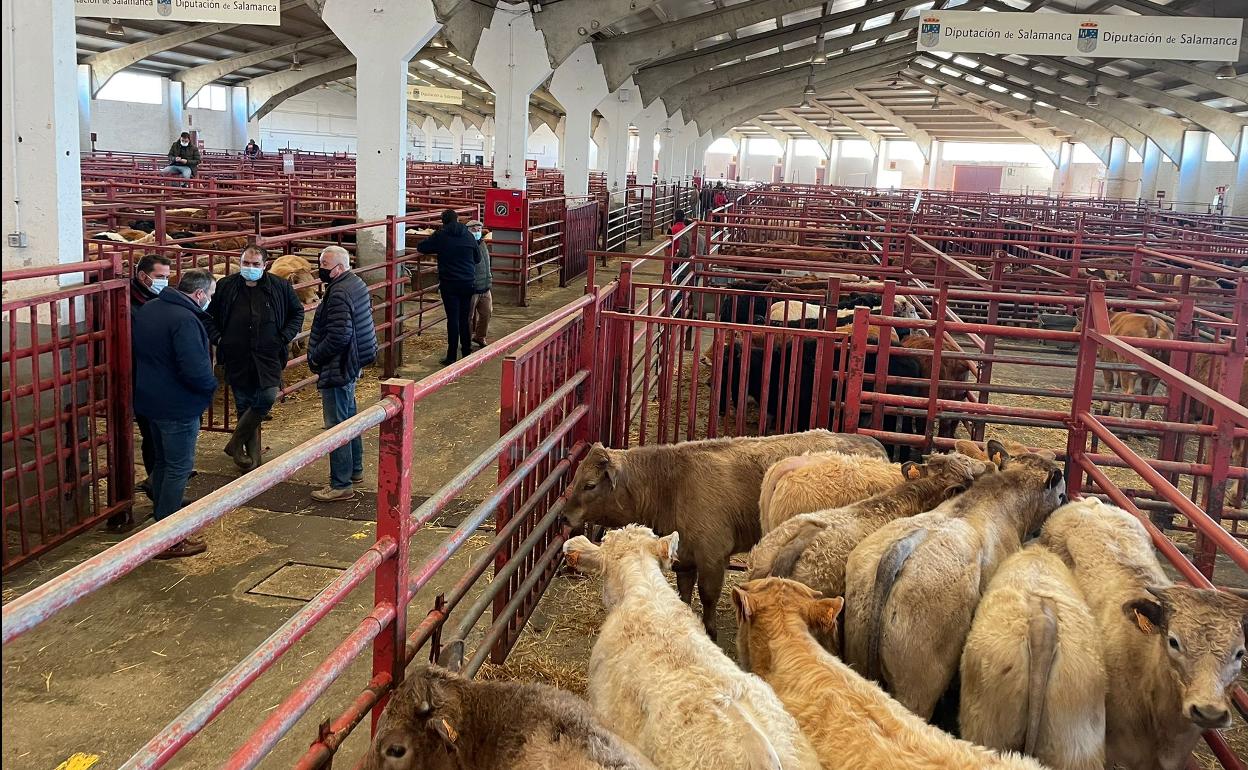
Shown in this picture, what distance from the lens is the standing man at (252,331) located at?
22.4 ft

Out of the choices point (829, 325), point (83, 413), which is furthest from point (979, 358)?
point (83, 413)

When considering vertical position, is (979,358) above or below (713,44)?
below

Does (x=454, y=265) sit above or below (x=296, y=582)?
above

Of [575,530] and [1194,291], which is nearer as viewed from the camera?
[575,530]

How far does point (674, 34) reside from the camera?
66.6ft

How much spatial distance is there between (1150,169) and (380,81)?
3089 cm

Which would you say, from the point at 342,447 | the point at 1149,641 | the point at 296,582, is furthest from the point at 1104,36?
the point at 296,582

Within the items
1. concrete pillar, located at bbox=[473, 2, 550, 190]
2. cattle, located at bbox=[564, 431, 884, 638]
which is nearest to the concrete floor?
cattle, located at bbox=[564, 431, 884, 638]

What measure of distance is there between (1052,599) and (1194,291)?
360 inches

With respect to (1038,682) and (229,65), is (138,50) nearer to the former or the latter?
(229,65)

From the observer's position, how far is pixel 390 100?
12.1m

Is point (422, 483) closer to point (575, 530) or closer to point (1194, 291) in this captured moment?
point (575, 530)

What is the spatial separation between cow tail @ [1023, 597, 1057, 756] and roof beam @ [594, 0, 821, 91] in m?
18.6

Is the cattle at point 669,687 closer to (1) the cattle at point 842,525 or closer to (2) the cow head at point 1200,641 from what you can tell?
(1) the cattle at point 842,525
